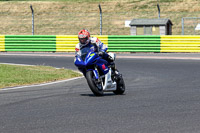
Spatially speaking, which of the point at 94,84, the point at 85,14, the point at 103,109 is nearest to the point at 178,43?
the point at 94,84

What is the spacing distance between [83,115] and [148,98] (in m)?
2.41

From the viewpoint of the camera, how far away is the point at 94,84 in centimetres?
989

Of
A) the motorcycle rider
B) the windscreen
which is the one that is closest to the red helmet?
the motorcycle rider

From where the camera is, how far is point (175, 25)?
4200cm

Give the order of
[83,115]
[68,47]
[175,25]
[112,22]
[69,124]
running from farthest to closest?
[112,22] < [175,25] < [68,47] < [83,115] < [69,124]

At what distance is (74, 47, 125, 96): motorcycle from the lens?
9.90m

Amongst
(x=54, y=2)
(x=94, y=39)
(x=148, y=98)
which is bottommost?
(x=148, y=98)

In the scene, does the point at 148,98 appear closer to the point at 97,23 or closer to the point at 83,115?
the point at 83,115

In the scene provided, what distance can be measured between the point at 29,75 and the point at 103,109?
22.0 ft

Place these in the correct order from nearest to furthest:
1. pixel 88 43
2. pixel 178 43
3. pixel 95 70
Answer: pixel 95 70 < pixel 88 43 < pixel 178 43

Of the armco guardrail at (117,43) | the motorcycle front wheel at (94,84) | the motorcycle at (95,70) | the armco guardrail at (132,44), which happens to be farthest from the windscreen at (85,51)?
the armco guardrail at (132,44)

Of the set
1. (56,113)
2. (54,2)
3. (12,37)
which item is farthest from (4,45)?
(54,2)

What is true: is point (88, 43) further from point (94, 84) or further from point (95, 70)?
point (94, 84)

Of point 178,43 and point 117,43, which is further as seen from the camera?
point 117,43
